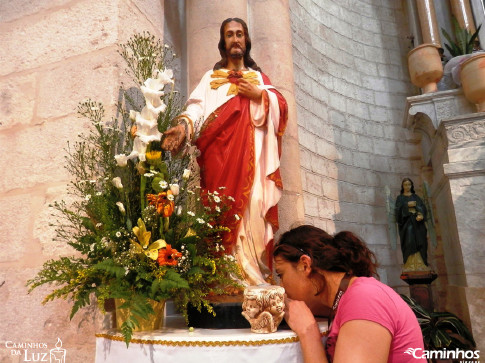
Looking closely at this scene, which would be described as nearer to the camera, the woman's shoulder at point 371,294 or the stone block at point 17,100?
the woman's shoulder at point 371,294

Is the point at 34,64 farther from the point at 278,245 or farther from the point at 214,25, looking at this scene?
the point at 278,245

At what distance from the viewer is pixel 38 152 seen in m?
2.31

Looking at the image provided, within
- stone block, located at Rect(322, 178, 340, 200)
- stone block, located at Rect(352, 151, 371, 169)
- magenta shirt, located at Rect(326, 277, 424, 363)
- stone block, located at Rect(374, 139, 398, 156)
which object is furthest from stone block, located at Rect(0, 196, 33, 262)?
stone block, located at Rect(374, 139, 398, 156)

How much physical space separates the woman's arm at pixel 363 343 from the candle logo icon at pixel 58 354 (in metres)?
1.47

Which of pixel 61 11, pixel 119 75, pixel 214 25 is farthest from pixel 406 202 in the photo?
pixel 61 11

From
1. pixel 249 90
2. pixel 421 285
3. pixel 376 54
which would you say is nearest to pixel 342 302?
pixel 249 90

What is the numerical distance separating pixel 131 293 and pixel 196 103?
122 centimetres

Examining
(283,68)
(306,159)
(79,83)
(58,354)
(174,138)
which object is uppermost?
(283,68)

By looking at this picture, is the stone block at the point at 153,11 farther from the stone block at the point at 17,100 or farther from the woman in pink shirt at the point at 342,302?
the woman in pink shirt at the point at 342,302

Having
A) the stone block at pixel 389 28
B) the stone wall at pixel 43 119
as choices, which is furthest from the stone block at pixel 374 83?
the stone wall at pixel 43 119

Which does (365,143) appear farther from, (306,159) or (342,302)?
(342,302)

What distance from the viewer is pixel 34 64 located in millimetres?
2500

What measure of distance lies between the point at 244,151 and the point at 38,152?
122 cm

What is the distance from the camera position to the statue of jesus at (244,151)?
2.01 m
